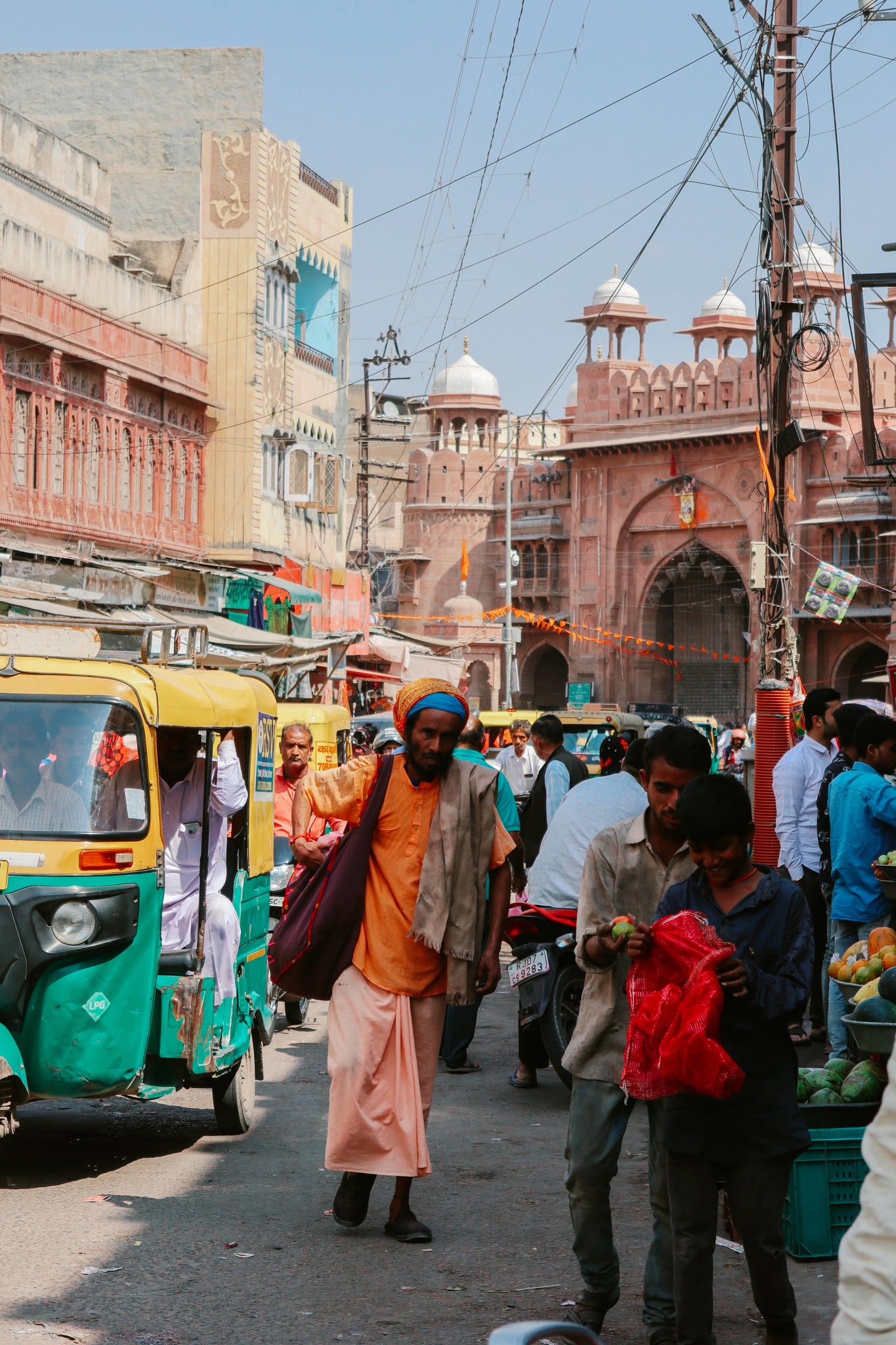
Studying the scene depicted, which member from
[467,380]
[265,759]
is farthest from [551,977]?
[467,380]

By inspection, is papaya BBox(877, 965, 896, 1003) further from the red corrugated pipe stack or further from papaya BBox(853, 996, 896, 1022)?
the red corrugated pipe stack

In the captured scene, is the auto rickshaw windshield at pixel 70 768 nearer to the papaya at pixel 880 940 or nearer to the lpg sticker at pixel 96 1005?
the lpg sticker at pixel 96 1005

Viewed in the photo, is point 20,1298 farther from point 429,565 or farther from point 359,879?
point 429,565

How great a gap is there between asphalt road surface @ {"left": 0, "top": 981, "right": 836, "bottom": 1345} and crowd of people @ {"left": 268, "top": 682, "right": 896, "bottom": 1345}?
0.84 ft

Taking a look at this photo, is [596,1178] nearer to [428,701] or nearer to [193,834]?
[428,701]

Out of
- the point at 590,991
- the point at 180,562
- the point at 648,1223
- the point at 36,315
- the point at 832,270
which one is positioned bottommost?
the point at 648,1223

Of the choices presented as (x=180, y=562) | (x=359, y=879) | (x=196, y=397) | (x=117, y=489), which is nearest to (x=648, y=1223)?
(x=359, y=879)

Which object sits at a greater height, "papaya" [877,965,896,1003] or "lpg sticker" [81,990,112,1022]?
"papaya" [877,965,896,1003]

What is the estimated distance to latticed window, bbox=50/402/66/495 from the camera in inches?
918

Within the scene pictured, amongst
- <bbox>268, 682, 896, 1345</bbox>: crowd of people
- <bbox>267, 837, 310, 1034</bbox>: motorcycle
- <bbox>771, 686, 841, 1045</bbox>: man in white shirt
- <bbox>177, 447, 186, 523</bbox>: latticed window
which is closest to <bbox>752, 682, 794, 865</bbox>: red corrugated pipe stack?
<bbox>771, 686, 841, 1045</bbox>: man in white shirt

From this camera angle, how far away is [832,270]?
53.1 meters

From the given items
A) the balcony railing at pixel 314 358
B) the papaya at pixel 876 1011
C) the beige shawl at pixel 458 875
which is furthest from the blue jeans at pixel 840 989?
the balcony railing at pixel 314 358

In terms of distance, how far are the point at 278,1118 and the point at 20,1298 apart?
8.64 feet

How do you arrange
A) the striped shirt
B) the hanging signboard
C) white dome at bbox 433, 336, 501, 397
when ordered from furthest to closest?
white dome at bbox 433, 336, 501, 397, the hanging signboard, the striped shirt
